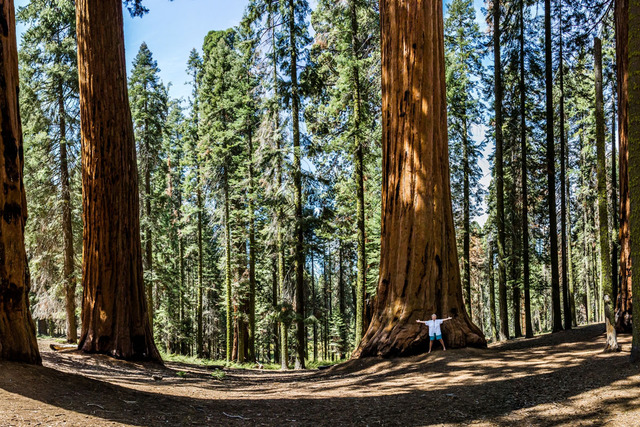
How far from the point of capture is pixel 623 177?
8.68m

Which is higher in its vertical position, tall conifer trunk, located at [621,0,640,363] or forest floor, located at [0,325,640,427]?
tall conifer trunk, located at [621,0,640,363]

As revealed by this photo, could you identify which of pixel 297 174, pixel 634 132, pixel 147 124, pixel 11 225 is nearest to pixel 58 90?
pixel 147 124

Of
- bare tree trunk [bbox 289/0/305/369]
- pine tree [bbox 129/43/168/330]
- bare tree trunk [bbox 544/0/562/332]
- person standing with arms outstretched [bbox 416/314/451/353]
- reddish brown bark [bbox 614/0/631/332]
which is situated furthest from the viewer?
pine tree [bbox 129/43/168/330]

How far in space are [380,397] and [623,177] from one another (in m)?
7.18

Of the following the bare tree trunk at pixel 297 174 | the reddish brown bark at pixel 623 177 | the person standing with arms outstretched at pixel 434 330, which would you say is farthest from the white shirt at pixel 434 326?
the bare tree trunk at pixel 297 174

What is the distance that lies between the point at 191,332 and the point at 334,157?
28819 mm

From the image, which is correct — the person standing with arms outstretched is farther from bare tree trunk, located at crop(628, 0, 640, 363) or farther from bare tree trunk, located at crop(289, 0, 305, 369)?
bare tree trunk, located at crop(289, 0, 305, 369)

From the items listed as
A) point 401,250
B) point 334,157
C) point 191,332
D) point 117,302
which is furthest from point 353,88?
point 191,332

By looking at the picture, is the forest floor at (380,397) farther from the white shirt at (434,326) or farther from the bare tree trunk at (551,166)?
the bare tree trunk at (551,166)

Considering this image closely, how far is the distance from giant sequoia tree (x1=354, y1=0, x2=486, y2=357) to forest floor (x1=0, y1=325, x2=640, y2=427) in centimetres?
114

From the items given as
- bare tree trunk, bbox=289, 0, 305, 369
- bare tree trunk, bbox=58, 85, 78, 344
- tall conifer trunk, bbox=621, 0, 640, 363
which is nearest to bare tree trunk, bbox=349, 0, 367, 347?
bare tree trunk, bbox=289, 0, 305, 369

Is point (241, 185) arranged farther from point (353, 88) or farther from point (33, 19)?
point (33, 19)

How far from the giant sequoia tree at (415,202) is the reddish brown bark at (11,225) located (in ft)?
19.7

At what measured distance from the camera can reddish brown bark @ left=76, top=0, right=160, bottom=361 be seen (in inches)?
320
